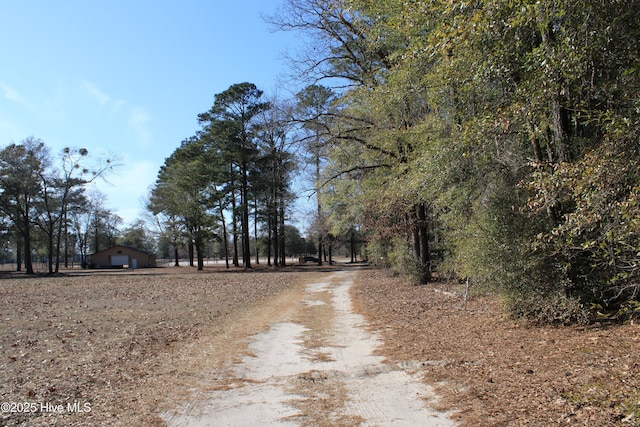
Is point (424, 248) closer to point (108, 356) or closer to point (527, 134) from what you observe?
point (527, 134)

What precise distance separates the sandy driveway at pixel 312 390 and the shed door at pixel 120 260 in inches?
2246

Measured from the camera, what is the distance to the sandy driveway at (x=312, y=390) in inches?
171

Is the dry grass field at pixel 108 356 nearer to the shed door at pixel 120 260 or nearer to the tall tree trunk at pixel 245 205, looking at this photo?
the tall tree trunk at pixel 245 205

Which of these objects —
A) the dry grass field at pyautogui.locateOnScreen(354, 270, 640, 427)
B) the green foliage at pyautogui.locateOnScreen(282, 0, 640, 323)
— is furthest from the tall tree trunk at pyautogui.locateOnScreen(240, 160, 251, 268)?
the dry grass field at pyautogui.locateOnScreen(354, 270, 640, 427)

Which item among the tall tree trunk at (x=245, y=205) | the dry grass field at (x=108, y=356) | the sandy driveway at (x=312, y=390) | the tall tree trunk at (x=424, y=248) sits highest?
the tall tree trunk at (x=245, y=205)

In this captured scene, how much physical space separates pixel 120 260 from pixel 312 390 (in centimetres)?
6102

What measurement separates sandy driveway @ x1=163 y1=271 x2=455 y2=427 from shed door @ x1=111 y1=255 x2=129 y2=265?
57051mm

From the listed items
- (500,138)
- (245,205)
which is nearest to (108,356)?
(500,138)

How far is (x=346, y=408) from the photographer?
4574 mm

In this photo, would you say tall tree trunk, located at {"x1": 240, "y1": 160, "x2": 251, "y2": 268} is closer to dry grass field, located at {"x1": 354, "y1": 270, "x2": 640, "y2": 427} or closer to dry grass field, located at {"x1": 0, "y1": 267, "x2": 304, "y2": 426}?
dry grass field, located at {"x1": 0, "y1": 267, "x2": 304, "y2": 426}

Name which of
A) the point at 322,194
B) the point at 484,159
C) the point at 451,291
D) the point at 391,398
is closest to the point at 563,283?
the point at 484,159

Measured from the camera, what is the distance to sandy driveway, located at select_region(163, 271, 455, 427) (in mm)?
4336

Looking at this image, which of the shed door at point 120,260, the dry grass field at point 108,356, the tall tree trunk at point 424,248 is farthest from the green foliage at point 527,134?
the shed door at point 120,260

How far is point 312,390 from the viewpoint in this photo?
17.2ft
